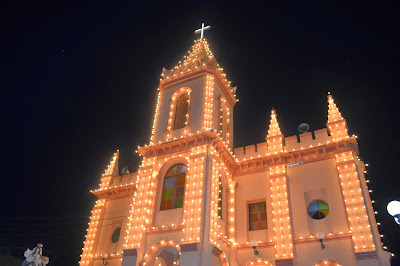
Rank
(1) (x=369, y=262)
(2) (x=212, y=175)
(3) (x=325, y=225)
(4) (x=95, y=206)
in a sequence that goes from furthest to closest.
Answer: (4) (x=95, y=206), (2) (x=212, y=175), (3) (x=325, y=225), (1) (x=369, y=262)

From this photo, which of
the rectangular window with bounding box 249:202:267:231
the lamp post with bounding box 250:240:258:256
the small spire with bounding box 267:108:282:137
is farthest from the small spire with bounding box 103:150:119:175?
the lamp post with bounding box 250:240:258:256

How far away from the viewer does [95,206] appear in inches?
842

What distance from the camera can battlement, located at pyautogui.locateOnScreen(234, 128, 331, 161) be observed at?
17219mm

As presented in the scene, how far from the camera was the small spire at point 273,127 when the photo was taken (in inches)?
728

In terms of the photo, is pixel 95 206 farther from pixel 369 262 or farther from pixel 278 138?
pixel 369 262

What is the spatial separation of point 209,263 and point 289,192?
5.47m

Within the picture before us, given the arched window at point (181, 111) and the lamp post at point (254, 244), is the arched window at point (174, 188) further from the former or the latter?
the lamp post at point (254, 244)

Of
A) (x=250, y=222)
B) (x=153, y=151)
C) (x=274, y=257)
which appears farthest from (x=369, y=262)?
(x=153, y=151)

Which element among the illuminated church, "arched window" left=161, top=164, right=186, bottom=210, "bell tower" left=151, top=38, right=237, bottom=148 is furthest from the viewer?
"bell tower" left=151, top=38, right=237, bottom=148

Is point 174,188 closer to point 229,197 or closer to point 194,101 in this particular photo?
point 229,197

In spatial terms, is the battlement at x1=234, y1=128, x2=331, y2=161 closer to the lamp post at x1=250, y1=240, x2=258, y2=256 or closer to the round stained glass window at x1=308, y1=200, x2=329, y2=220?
the round stained glass window at x1=308, y1=200, x2=329, y2=220

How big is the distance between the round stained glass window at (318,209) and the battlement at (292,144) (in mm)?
2996

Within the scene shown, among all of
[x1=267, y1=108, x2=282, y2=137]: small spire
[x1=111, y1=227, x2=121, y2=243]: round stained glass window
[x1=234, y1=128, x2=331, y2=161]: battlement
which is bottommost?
[x1=111, y1=227, x2=121, y2=243]: round stained glass window

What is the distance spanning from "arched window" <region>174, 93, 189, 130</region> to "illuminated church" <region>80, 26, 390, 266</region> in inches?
2.7
